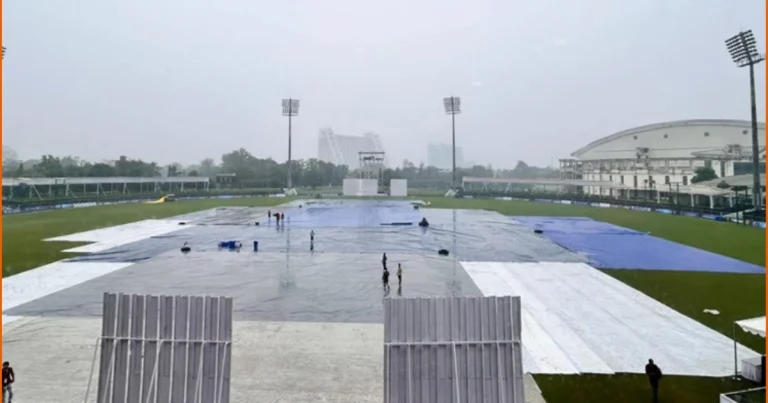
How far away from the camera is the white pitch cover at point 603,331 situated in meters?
9.62

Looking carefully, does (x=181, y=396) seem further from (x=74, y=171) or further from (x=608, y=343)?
(x=74, y=171)

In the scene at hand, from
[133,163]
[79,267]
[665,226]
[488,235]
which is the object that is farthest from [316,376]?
[133,163]

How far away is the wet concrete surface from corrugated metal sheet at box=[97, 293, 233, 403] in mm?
7378

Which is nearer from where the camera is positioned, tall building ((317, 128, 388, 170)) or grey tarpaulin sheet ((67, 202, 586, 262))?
grey tarpaulin sheet ((67, 202, 586, 262))

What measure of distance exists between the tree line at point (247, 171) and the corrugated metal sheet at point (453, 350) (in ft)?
201

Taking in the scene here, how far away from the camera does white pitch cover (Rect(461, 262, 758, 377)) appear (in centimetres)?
962

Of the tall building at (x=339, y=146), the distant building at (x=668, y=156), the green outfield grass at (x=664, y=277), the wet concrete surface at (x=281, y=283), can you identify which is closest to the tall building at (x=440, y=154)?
the tall building at (x=339, y=146)

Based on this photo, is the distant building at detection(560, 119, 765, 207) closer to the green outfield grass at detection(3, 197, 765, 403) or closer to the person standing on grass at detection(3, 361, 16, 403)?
the green outfield grass at detection(3, 197, 765, 403)

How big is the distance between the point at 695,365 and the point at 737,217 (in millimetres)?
29947

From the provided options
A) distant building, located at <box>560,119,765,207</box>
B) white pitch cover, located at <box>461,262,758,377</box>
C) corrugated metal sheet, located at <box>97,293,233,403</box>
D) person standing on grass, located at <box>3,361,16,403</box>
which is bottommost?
white pitch cover, located at <box>461,262,758,377</box>

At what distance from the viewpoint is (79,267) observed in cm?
1875

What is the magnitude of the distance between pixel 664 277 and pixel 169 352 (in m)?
17.6

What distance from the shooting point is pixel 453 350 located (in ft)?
16.1

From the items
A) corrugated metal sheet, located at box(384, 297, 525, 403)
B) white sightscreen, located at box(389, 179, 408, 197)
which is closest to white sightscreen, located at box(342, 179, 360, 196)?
white sightscreen, located at box(389, 179, 408, 197)
